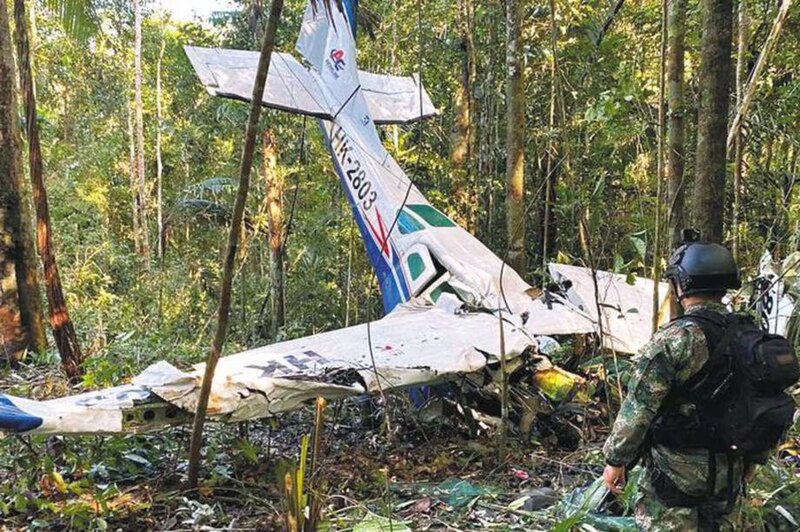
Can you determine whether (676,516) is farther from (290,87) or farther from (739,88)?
(290,87)

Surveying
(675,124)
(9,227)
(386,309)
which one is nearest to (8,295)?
(9,227)

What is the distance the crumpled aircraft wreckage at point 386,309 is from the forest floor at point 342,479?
0.52m

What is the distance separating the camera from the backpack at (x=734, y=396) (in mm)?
2332

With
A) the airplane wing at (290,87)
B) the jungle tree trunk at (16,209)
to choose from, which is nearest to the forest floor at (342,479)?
the airplane wing at (290,87)

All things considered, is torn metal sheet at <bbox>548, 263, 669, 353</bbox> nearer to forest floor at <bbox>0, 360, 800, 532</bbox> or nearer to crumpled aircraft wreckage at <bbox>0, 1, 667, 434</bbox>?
crumpled aircraft wreckage at <bbox>0, 1, 667, 434</bbox>

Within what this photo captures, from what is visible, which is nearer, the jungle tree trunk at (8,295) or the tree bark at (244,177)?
the tree bark at (244,177)

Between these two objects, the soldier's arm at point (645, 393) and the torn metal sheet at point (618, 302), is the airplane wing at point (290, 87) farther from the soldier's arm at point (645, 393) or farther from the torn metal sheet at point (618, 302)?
the soldier's arm at point (645, 393)

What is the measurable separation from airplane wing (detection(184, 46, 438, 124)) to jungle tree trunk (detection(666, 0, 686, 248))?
3320 millimetres

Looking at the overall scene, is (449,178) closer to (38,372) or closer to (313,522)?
(38,372)

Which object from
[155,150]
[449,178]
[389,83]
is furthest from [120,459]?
[155,150]

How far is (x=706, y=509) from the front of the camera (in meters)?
2.57

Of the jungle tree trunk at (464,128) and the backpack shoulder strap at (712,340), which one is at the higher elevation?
the jungle tree trunk at (464,128)

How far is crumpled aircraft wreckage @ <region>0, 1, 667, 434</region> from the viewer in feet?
12.8

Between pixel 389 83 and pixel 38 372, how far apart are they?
256 inches
